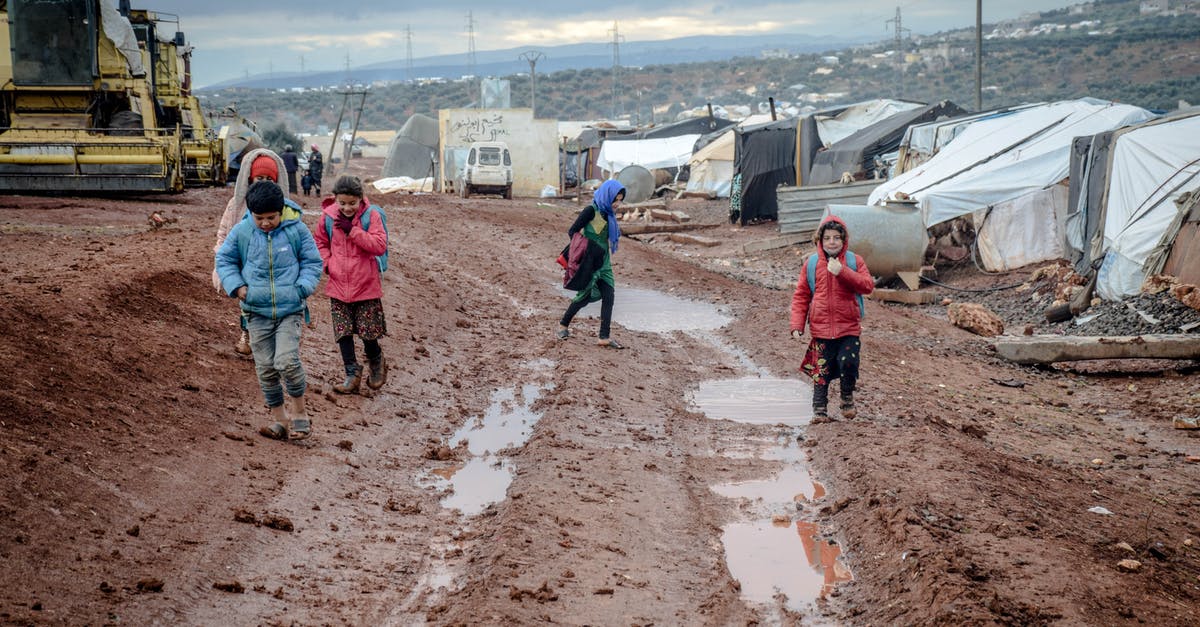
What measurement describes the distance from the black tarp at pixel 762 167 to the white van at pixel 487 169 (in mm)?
8929

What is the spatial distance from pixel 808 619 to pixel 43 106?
804 inches

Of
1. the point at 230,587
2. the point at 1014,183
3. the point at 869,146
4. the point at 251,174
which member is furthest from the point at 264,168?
the point at 869,146

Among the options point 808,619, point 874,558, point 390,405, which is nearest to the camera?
point 808,619

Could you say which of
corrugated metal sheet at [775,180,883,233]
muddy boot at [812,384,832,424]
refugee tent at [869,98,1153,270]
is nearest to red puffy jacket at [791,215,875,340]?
muddy boot at [812,384,832,424]

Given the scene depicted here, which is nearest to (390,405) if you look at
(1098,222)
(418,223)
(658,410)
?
(658,410)

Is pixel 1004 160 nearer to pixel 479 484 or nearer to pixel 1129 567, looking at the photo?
pixel 479 484

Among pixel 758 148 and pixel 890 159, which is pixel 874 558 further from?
pixel 758 148

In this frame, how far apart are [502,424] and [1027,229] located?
40.7 ft

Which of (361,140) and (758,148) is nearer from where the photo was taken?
(758,148)

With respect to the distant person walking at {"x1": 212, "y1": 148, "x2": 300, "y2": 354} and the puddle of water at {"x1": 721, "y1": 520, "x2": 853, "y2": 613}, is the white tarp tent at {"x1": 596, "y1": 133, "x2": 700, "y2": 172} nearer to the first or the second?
the distant person walking at {"x1": 212, "y1": 148, "x2": 300, "y2": 354}

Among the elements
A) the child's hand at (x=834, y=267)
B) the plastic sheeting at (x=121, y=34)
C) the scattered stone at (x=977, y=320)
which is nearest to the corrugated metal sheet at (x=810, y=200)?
the scattered stone at (x=977, y=320)

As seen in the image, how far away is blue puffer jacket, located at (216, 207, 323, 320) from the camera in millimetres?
6539

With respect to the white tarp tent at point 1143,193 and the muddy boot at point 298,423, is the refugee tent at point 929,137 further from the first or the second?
the muddy boot at point 298,423

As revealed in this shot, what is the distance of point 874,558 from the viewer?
5.34 meters
